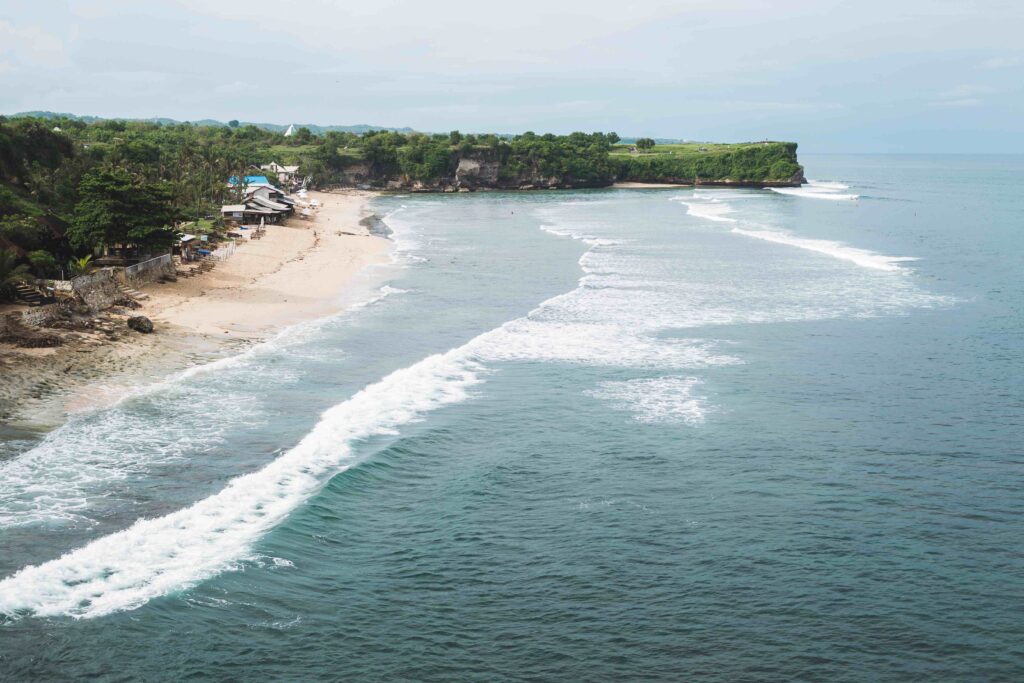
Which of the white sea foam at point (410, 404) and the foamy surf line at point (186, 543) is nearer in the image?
the foamy surf line at point (186, 543)

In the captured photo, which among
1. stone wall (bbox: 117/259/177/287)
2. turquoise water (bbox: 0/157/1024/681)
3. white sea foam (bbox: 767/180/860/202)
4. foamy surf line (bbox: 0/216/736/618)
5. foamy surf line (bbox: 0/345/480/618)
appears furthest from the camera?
white sea foam (bbox: 767/180/860/202)

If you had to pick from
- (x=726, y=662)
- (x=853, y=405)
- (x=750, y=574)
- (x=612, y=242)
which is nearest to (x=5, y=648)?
(x=726, y=662)

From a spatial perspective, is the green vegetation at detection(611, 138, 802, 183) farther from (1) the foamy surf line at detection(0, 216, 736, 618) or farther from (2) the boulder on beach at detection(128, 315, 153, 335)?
(2) the boulder on beach at detection(128, 315, 153, 335)

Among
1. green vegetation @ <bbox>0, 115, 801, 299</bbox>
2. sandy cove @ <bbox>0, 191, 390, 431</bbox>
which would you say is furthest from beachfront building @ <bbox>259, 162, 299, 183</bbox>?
sandy cove @ <bbox>0, 191, 390, 431</bbox>

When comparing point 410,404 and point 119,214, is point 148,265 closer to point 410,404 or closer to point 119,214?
point 119,214

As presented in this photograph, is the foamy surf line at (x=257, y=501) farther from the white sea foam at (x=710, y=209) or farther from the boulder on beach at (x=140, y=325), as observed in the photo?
the white sea foam at (x=710, y=209)

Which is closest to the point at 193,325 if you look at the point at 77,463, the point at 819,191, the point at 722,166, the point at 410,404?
the point at 410,404

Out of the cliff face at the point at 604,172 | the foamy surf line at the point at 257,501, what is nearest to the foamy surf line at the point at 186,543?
the foamy surf line at the point at 257,501
